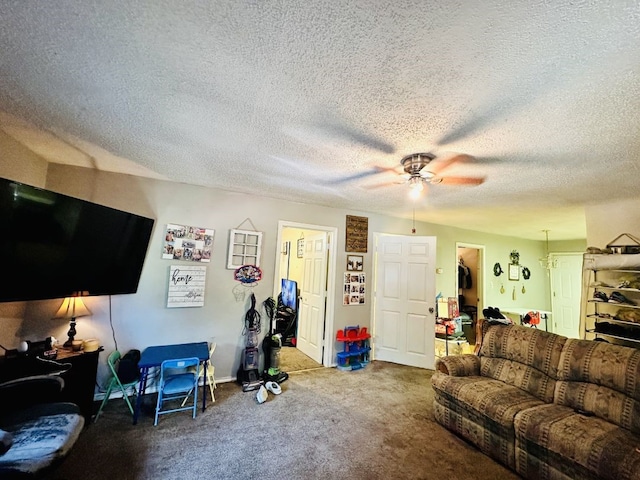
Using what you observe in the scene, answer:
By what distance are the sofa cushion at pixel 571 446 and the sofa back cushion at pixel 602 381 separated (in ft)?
0.32

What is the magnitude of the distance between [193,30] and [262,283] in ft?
9.91

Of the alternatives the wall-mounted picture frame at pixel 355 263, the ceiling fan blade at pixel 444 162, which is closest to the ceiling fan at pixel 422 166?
the ceiling fan blade at pixel 444 162

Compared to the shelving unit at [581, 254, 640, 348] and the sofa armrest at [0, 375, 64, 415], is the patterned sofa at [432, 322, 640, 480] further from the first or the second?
the sofa armrest at [0, 375, 64, 415]

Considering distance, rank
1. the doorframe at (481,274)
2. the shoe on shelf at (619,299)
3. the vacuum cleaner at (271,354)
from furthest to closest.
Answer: the doorframe at (481,274), the vacuum cleaner at (271,354), the shoe on shelf at (619,299)

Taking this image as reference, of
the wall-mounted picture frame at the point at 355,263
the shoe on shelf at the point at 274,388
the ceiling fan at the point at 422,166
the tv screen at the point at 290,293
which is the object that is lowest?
the shoe on shelf at the point at 274,388

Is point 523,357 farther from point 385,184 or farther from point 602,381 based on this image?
point 385,184

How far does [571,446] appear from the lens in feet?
5.83

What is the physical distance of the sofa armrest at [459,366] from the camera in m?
2.79

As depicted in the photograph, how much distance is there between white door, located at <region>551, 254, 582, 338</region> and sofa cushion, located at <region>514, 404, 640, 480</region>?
18.3ft

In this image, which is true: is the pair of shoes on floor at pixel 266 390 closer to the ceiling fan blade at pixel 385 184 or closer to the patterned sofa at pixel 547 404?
the patterned sofa at pixel 547 404

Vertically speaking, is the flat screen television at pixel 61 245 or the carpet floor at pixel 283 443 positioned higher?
the flat screen television at pixel 61 245

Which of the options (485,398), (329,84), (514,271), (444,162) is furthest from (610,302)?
(329,84)

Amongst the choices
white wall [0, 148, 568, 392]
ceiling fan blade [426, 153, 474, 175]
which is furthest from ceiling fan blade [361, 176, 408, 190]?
white wall [0, 148, 568, 392]

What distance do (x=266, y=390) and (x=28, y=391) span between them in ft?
6.65
